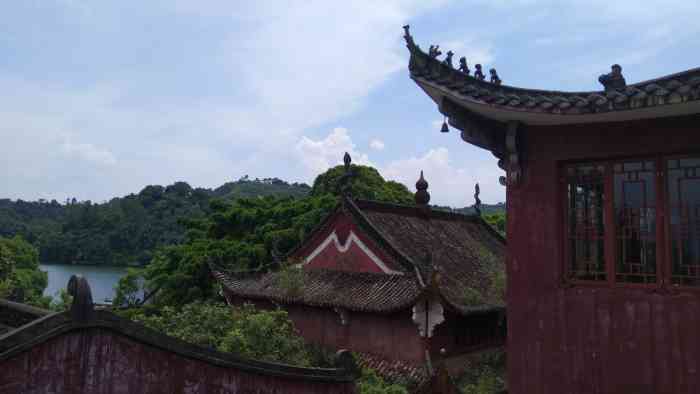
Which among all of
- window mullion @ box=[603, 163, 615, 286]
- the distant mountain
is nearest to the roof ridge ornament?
window mullion @ box=[603, 163, 615, 286]

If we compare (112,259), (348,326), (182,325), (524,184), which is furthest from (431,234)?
(112,259)

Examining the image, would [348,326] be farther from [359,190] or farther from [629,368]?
[359,190]

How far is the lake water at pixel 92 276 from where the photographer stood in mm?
59281

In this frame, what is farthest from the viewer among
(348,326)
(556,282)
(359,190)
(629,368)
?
(359,190)

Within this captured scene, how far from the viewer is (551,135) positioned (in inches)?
249

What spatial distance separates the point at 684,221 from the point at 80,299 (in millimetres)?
5546

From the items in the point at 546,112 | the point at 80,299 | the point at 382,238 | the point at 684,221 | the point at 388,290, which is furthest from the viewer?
the point at 382,238

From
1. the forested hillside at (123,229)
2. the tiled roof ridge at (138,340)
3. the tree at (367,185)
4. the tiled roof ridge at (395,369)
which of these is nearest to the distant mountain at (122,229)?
the forested hillside at (123,229)

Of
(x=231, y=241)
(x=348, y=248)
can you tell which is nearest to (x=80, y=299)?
(x=348, y=248)

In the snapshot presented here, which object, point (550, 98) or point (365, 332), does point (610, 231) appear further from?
point (365, 332)

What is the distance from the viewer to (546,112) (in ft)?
18.9

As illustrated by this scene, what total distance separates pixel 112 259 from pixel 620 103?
78534 millimetres

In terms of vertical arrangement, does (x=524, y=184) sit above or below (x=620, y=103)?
below

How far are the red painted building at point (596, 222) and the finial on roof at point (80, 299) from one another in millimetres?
3925
